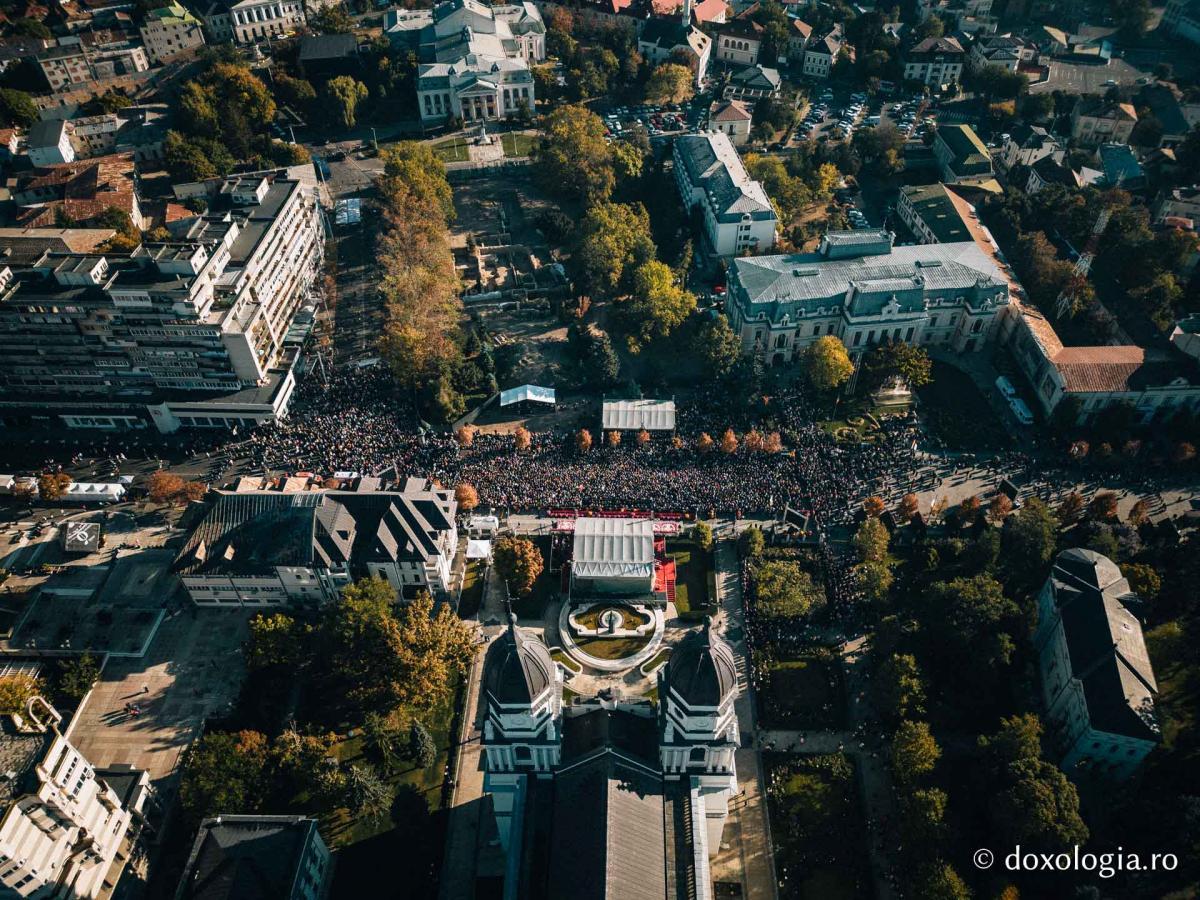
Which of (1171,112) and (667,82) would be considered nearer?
(1171,112)

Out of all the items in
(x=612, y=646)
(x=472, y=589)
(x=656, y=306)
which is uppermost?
(x=656, y=306)

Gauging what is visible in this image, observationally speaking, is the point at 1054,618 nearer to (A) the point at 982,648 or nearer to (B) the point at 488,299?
(A) the point at 982,648

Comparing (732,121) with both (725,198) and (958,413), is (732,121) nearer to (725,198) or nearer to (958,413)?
(725,198)

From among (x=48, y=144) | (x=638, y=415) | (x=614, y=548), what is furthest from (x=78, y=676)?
(x=48, y=144)

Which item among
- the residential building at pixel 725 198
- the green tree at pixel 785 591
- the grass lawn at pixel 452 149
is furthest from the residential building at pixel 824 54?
Result: the green tree at pixel 785 591

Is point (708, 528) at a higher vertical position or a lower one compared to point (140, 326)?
lower

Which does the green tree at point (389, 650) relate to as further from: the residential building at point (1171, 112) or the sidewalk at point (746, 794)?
the residential building at point (1171, 112)

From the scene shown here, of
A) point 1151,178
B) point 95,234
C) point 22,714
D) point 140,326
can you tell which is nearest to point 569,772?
point 22,714
